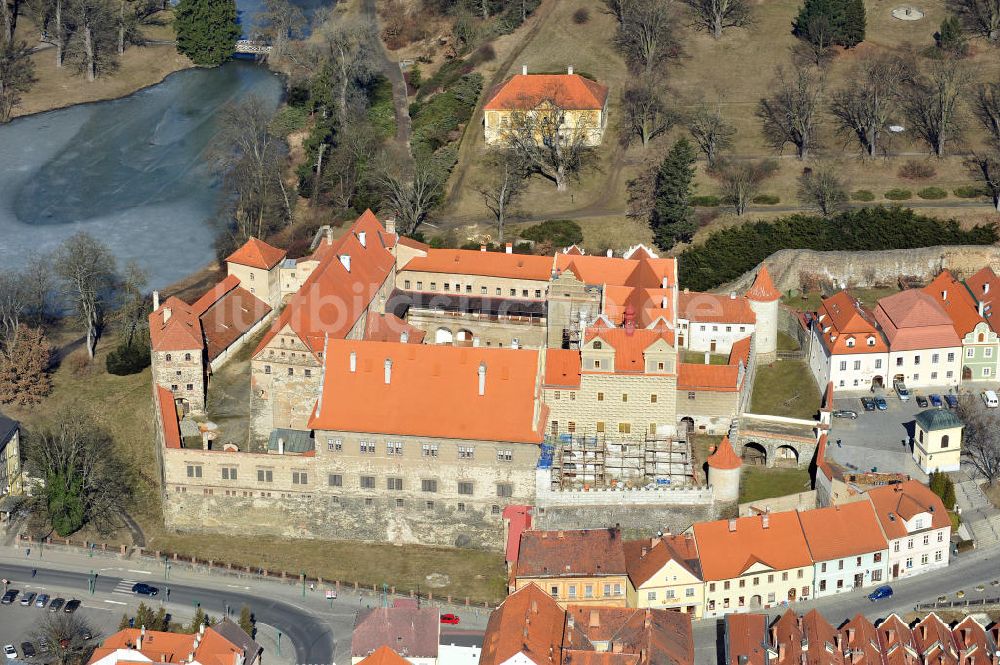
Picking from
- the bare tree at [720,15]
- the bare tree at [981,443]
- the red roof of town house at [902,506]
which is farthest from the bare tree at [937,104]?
the red roof of town house at [902,506]

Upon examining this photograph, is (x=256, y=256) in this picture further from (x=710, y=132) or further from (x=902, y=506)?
(x=902, y=506)

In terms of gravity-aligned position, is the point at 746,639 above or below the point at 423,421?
below

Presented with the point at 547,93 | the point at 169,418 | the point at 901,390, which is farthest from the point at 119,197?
the point at 901,390

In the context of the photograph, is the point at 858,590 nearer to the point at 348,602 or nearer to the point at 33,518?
the point at 348,602

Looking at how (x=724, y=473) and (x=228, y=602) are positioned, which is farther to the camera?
(x=724, y=473)

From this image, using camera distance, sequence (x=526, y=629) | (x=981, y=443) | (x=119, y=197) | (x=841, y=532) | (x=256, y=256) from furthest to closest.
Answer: (x=119, y=197) → (x=256, y=256) → (x=981, y=443) → (x=841, y=532) → (x=526, y=629)

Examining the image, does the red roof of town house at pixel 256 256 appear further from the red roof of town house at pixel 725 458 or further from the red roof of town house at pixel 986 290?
the red roof of town house at pixel 986 290
